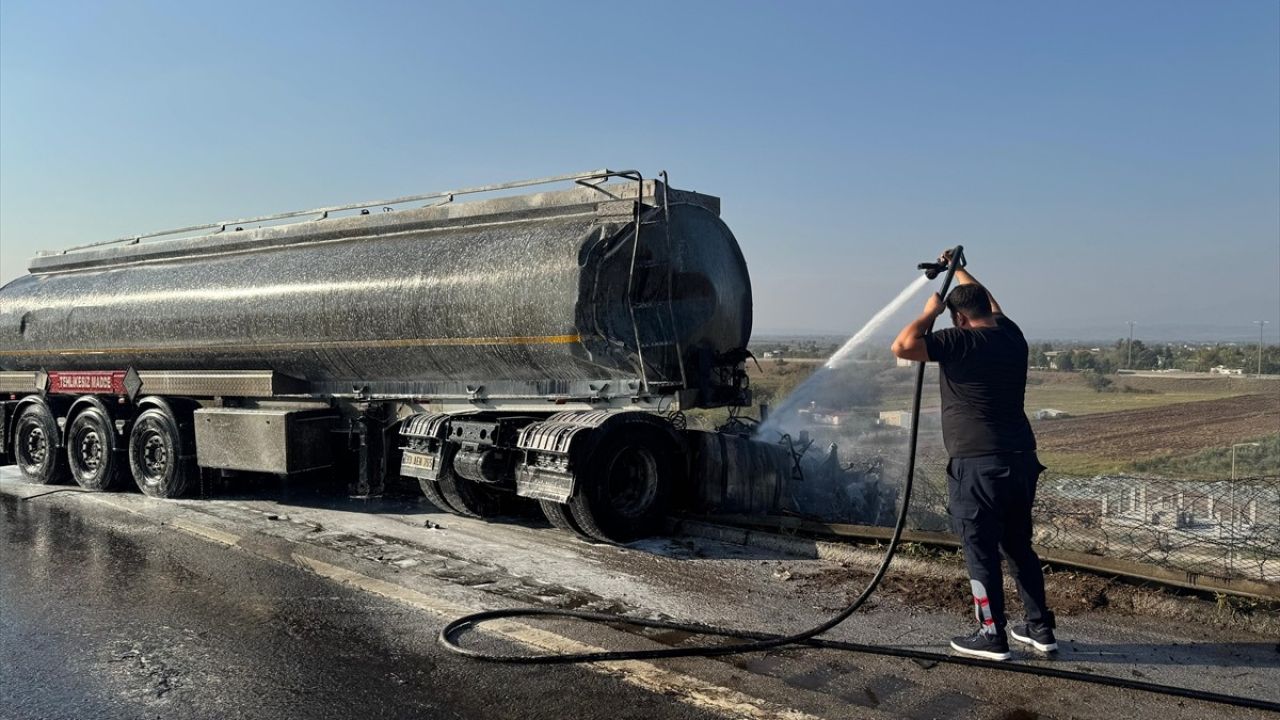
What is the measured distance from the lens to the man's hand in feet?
17.1

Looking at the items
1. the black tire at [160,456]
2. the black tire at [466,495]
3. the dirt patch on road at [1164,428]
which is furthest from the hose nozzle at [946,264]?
the dirt patch on road at [1164,428]

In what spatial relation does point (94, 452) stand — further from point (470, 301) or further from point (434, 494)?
point (470, 301)

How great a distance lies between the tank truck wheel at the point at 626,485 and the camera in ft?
26.1

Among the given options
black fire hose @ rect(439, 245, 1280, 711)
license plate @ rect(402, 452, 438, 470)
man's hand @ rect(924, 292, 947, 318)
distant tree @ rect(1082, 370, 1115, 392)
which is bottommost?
black fire hose @ rect(439, 245, 1280, 711)

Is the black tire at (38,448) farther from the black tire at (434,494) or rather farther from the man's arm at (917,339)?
the man's arm at (917,339)

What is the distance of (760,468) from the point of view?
888 cm

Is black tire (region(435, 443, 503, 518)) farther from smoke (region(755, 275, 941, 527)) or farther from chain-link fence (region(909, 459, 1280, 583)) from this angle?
chain-link fence (region(909, 459, 1280, 583))

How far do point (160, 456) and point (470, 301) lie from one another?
5.79 metres

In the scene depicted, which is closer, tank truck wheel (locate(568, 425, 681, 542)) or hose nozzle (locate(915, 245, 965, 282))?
hose nozzle (locate(915, 245, 965, 282))

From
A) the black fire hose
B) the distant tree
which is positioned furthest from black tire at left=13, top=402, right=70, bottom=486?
the distant tree

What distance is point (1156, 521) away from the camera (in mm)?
8359

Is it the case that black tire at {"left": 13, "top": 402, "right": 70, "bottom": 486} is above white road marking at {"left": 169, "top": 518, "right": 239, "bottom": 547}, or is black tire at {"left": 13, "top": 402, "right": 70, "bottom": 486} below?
above

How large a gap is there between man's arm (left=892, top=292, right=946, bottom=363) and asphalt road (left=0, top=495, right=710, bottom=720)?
2285 mm

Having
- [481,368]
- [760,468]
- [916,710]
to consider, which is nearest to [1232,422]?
[760,468]
